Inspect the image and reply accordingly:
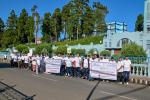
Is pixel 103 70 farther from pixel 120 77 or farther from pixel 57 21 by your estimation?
pixel 57 21

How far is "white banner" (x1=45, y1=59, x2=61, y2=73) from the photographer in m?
28.9

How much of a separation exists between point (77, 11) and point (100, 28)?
7.51 m

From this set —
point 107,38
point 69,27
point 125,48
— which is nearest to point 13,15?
point 69,27

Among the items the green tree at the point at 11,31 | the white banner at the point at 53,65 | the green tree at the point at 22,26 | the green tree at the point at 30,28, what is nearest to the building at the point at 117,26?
the green tree at the point at 30,28

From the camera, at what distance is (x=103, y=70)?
23547 mm

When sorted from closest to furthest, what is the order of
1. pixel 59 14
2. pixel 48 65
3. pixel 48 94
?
1. pixel 48 94
2. pixel 48 65
3. pixel 59 14

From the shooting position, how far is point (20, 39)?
341 feet

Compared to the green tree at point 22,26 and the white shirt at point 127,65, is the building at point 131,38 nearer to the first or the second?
the white shirt at point 127,65

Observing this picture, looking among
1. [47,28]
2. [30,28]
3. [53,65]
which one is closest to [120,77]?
[53,65]

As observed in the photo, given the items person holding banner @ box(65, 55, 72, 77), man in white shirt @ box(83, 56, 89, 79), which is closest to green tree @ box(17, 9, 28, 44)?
person holding banner @ box(65, 55, 72, 77)

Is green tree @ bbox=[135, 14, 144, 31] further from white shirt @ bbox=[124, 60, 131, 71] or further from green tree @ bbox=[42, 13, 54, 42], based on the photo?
white shirt @ bbox=[124, 60, 131, 71]

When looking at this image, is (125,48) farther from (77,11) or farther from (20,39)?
(20,39)

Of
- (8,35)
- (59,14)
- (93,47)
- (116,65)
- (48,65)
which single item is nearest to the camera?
(116,65)

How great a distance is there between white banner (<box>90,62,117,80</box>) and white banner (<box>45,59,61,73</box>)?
5069 mm
